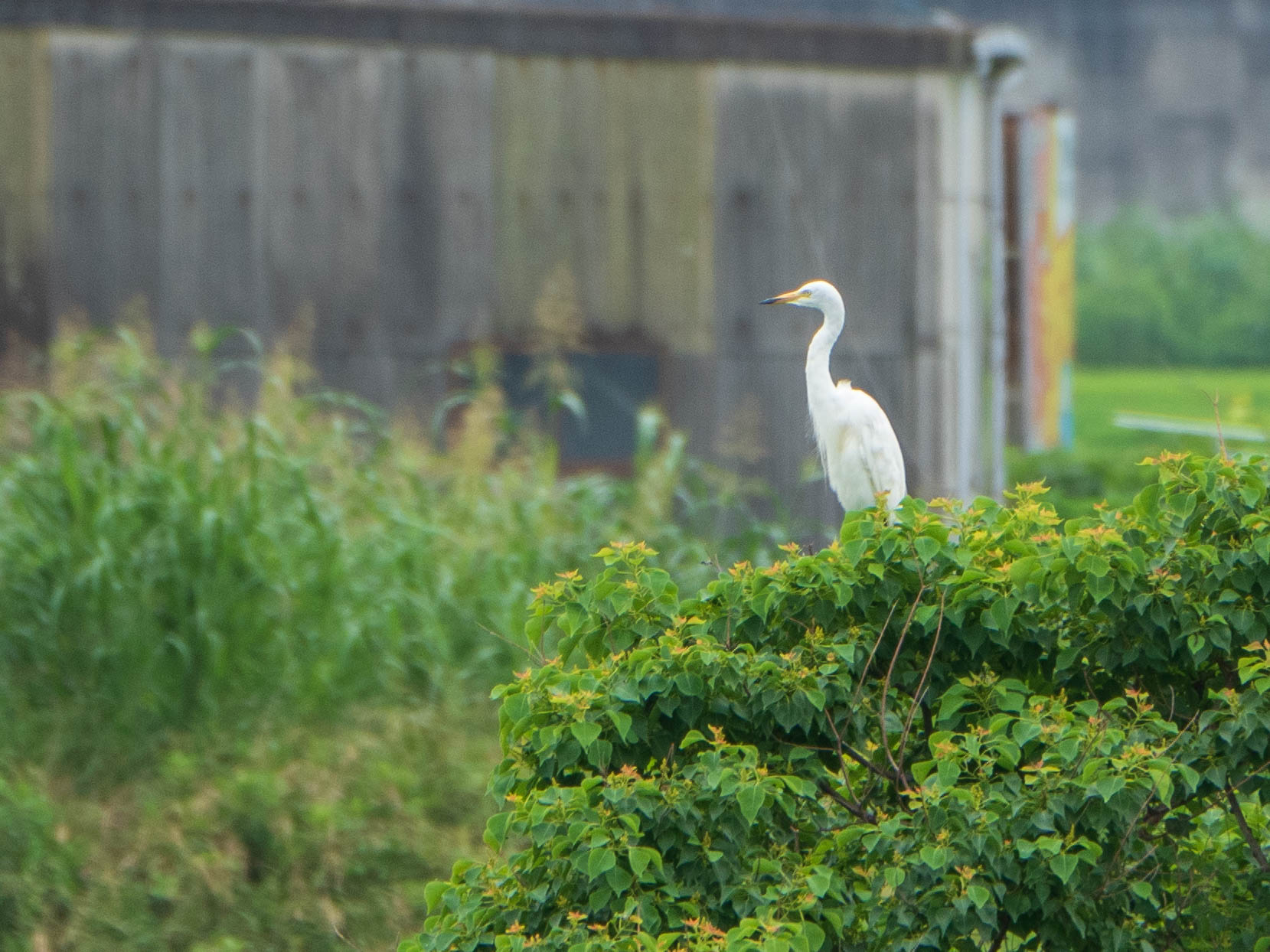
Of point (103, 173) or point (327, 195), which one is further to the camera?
point (327, 195)

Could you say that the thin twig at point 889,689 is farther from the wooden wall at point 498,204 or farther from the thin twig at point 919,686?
the wooden wall at point 498,204

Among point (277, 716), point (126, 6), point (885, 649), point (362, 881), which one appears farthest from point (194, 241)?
point (885, 649)

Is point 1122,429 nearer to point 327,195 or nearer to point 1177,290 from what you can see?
point 1177,290

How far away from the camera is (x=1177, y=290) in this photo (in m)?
26.4

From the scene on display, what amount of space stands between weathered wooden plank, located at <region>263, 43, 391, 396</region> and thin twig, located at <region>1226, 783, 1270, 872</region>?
6.54 meters

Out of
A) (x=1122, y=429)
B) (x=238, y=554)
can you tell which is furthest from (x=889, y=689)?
(x=1122, y=429)

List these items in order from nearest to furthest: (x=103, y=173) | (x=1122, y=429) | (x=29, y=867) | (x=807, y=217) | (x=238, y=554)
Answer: (x=29, y=867) < (x=238, y=554) < (x=103, y=173) < (x=807, y=217) < (x=1122, y=429)

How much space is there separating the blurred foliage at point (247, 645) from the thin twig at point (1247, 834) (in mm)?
3572

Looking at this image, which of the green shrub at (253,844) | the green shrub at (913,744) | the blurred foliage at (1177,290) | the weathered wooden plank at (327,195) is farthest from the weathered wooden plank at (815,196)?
the blurred foliage at (1177,290)

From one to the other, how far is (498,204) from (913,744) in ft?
20.8

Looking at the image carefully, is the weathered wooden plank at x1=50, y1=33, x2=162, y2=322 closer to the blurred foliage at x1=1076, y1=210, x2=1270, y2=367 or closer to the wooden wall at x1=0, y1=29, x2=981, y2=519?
the wooden wall at x1=0, y1=29, x2=981, y2=519

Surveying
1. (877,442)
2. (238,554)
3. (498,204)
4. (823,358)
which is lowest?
(238,554)

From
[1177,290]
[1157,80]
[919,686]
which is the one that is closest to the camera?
[919,686]

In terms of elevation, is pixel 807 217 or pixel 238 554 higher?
pixel 807 217
